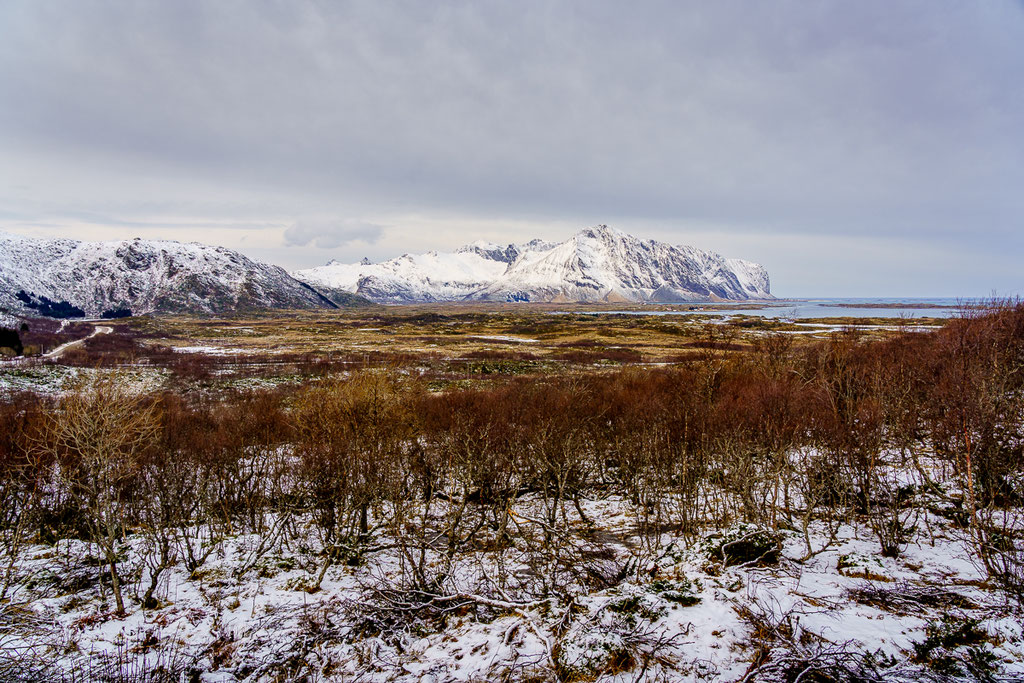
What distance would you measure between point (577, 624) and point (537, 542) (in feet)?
22.8

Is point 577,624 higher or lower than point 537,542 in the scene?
higher

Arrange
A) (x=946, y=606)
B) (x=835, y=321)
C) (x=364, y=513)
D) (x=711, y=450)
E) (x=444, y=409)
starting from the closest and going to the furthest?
1. (x=946, y=606)
2. (x=364, y=513)
3. (x=711, y=450)
4. (x=444, y=409)
5. (x=835, y=321)

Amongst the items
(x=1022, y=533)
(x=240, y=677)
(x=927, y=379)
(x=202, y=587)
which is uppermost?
(x=927, y=379)

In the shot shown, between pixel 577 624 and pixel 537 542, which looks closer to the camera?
pixel 577 624

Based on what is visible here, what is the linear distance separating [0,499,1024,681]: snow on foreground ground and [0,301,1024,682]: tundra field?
2.4 inches

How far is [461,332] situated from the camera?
123 metres

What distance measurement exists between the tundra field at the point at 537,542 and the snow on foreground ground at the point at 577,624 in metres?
0.06

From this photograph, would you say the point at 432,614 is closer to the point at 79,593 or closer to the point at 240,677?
the point at 240,677

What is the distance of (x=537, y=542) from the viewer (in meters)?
15.4

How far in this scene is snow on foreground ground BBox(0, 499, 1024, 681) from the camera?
22.5 ft

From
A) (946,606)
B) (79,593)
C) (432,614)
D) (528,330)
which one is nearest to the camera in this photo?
(946,606)

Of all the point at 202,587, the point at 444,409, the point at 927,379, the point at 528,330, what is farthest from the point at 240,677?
the point at 528,330

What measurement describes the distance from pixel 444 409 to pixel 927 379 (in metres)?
28.3

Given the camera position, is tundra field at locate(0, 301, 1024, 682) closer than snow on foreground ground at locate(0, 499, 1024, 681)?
No
